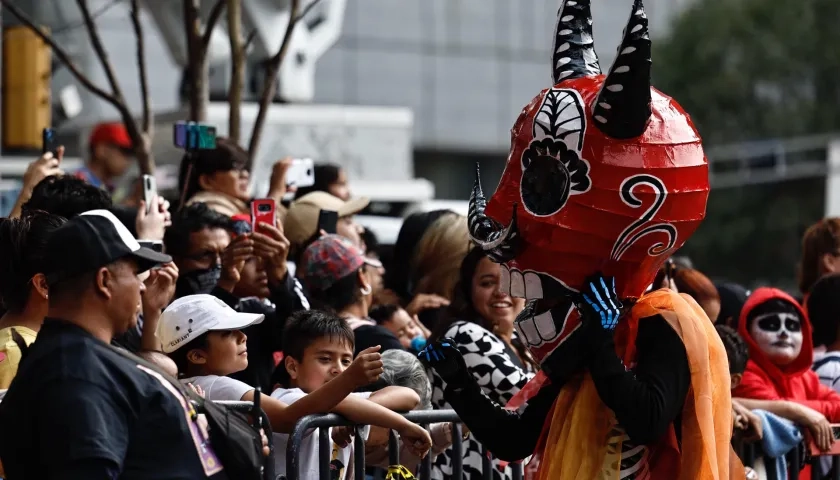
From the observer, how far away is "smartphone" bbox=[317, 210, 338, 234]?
7109mm

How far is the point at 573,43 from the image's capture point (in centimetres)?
489

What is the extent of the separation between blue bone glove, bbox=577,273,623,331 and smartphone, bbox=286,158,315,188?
363 cm

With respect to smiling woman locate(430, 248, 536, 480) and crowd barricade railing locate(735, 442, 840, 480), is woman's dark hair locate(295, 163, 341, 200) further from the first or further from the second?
crowd barricade railing locate(735, 442, 840, 480)

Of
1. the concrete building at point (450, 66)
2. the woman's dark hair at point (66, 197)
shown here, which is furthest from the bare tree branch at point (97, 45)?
the concrete building at point (450, 66)

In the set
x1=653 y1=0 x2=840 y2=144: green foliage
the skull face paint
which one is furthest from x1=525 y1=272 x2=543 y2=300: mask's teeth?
x1=653 y1=0 x2=840 y2=144: green foliage

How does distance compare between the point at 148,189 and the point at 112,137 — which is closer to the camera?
the point at 148,189

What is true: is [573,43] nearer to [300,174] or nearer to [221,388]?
[221,388]

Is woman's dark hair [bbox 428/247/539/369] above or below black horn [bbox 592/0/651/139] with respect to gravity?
below

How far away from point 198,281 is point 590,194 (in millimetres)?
2407

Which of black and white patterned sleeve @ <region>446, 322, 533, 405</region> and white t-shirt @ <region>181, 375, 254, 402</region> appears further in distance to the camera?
black and white patterned sleeve @ <region>446, 322, 533, 405</region>

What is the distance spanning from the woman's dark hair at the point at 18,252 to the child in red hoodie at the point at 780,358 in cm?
346

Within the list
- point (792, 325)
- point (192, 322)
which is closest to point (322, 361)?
point (192, 322)

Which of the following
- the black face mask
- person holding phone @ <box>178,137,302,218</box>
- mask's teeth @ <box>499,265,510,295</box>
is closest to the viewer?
mask's teeth @ <box>499,265,510,295</box>

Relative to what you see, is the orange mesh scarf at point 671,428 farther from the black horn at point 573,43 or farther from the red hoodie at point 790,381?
the red hoodie at point 790,381
